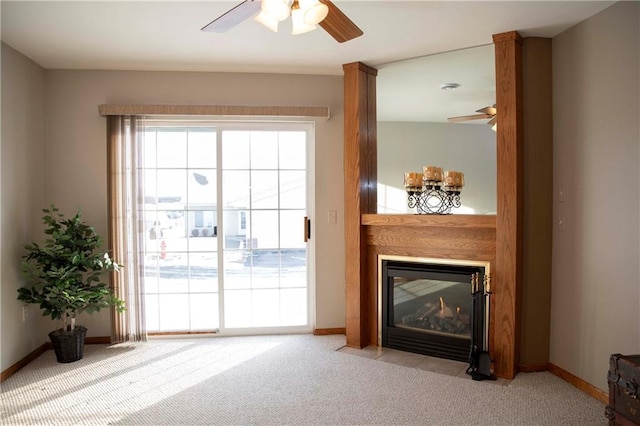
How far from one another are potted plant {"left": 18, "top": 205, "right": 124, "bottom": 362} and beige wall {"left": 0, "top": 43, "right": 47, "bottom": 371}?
114mm

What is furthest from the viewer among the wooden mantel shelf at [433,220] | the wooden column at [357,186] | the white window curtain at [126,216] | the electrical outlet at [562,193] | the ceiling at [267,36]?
the white window curtain at [126,216]

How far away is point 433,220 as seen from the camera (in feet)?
10.8

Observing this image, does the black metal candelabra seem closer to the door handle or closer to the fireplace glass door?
the fireplace glass door

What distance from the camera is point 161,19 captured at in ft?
9.08

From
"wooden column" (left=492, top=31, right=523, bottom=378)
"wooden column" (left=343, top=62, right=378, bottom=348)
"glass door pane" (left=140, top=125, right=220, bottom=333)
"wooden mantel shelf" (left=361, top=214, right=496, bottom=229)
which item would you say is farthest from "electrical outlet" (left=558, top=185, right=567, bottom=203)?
"glass door pane" (left=140, top=125, right=220, bottom=333)

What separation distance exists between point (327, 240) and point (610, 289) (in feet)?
7.00

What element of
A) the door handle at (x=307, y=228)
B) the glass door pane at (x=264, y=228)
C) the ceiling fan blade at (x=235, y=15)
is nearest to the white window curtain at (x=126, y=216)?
the glass door pane at (x=264, y=228)

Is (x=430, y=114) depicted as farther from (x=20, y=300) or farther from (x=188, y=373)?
(x=20, y=300)

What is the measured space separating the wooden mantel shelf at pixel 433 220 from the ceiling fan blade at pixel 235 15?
1.91 metres

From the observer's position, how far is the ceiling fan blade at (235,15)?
77.6 inches

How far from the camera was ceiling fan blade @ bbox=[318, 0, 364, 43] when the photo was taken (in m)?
2.03

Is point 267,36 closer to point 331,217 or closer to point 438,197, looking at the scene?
point 331,217

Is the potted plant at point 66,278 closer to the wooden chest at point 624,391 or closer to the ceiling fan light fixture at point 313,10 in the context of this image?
the ceiling fan light fixture at point 313,10

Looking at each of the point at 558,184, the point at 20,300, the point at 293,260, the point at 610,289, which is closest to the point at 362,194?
the point at 293,260
